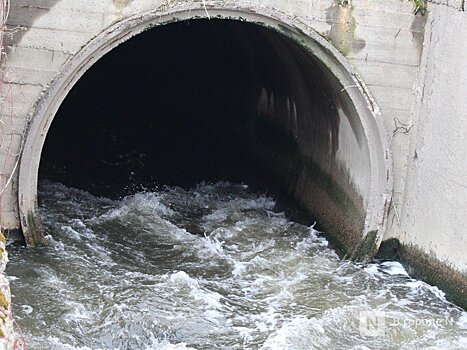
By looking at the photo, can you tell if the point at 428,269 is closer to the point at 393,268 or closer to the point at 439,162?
the point at 393,268

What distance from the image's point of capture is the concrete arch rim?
759 centimetres

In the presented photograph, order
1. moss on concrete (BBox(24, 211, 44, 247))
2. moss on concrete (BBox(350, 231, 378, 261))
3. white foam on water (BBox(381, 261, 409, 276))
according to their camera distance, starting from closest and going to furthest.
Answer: moss on concrete (BBox(24, 211, 44, 247)), white foam on water (BBox(381, 261, 409, 276)), moss on concrete (BBox(350, 231, 378, 261))

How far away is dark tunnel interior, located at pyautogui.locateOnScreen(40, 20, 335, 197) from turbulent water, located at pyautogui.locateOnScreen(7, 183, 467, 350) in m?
1.67

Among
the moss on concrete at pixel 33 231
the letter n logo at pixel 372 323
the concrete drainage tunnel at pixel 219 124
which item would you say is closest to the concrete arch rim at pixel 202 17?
the moss on concrete at pixel 33 231

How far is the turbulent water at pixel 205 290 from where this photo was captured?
21.7 ft

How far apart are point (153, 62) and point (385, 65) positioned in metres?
8.58

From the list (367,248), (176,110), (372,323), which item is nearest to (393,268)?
(367,248)

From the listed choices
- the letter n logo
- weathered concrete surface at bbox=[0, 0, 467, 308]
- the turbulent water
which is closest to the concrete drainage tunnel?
weathered concrete surface at bbox=[0, 0, 467, 308]

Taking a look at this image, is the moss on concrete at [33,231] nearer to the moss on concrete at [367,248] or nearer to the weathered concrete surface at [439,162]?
the moss on concrete at [367,248]

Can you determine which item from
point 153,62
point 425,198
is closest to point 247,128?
point 153,62

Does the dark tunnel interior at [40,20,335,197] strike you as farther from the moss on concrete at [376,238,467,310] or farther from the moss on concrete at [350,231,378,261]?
the moss on concrete at [376,238,467,310]

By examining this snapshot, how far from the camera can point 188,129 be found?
47.3ft

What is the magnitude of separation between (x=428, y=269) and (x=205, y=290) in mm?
2194

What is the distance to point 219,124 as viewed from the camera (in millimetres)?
14016
